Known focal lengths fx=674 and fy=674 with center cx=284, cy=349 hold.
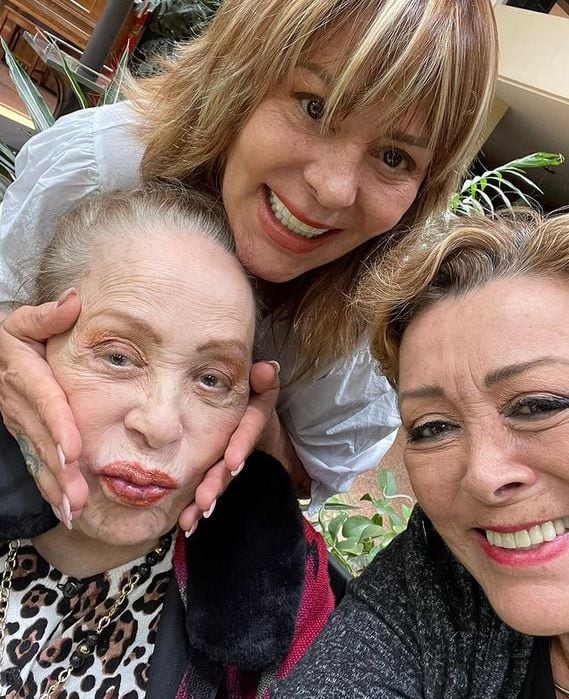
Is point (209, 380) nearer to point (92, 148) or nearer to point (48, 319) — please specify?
point (48, 319)

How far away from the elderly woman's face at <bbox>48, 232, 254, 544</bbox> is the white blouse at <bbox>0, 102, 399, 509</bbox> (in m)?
0.29

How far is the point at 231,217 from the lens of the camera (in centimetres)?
140

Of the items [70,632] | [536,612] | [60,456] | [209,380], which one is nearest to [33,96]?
[209,380]

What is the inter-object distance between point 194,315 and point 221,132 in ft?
1.59

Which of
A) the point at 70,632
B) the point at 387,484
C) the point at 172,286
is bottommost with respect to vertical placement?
the point at 387,484

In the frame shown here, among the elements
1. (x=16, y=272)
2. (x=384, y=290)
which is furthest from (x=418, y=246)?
(x=16, y=272)

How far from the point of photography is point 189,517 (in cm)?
117

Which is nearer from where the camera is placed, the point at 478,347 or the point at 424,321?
the point at 478,347

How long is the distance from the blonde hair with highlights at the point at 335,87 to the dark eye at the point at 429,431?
357 mm

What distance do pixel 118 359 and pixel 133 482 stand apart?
0.69ft

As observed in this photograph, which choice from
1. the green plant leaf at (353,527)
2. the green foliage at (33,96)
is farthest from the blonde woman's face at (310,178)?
the green foliage at (33,96)

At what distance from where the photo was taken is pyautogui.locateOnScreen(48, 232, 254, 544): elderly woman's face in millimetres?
1123

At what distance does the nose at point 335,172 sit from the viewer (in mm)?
1289

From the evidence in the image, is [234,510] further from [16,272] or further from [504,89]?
[504,89]
